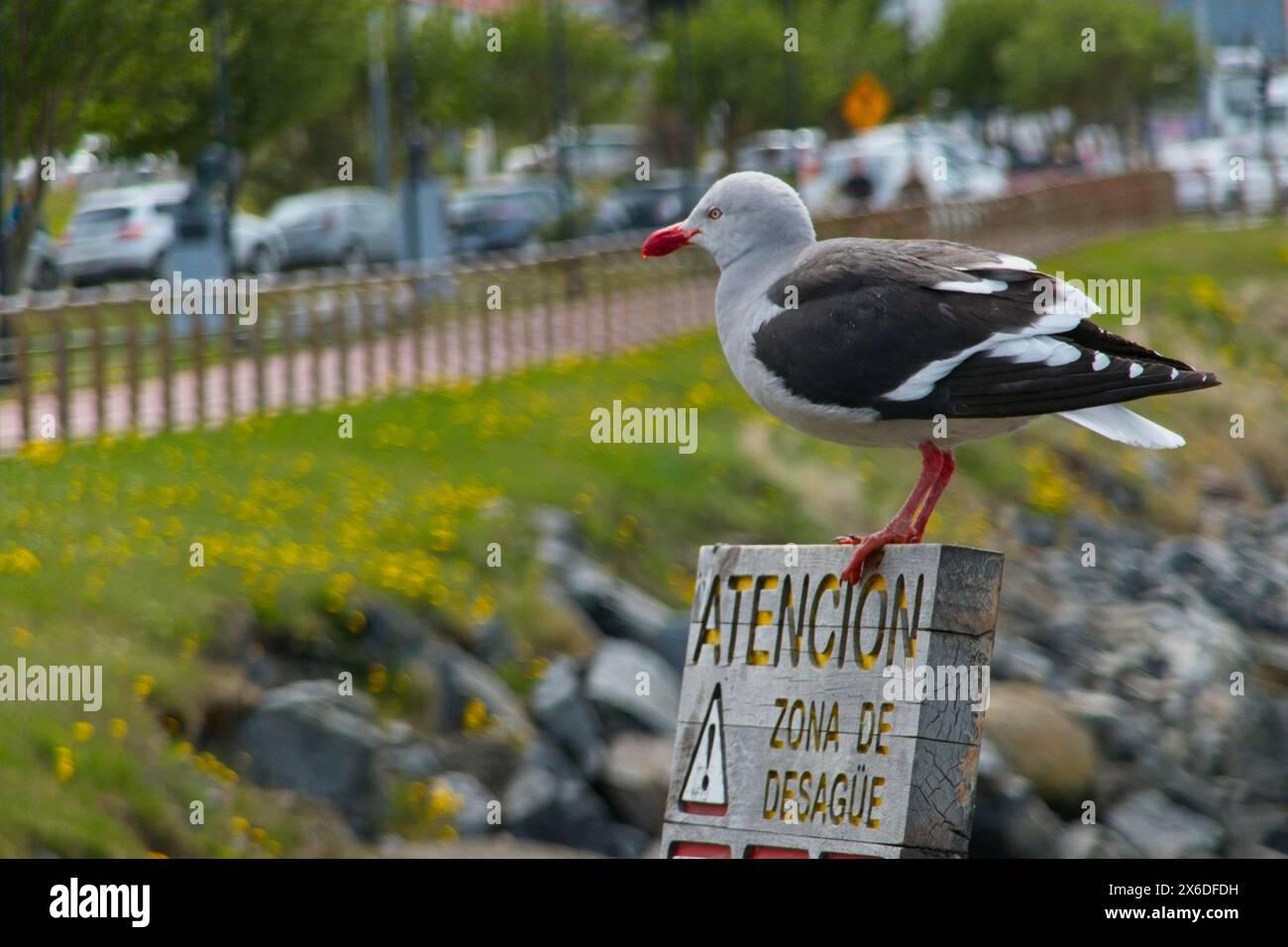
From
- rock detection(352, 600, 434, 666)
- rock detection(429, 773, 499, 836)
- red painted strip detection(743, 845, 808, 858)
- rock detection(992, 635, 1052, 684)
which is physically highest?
red painted strip detection(743, 845, 808, 858)

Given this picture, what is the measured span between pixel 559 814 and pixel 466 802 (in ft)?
2.60

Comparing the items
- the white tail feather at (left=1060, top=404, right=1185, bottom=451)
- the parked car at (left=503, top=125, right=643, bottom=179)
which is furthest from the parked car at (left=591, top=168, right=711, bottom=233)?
the white tail feather at (left=1060, top=404, right=1185, bottom=451)

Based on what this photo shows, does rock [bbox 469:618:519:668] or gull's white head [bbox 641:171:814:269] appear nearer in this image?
gull's white head [bbox 641:171:814:269]

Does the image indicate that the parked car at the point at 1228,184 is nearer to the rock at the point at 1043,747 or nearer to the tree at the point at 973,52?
the tree at the point at 973,52

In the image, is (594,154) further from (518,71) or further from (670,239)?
(670,239)

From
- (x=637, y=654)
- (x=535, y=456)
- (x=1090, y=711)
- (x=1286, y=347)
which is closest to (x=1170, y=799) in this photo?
(x=1090, y=711)

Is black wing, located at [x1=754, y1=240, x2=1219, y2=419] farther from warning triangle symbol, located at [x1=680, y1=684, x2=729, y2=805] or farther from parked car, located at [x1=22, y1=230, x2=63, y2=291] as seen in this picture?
parked car, located at [x1=22, y1=230, x2=63, y2=291]

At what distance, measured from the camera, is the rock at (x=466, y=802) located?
13180 millimetres

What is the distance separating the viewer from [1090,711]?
59.7 ft

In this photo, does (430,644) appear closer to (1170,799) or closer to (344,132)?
(1170,799)

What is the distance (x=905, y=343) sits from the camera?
657 centimetres

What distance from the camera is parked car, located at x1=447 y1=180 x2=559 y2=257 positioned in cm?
3866

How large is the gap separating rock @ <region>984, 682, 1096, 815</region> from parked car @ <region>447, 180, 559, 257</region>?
72.0ft

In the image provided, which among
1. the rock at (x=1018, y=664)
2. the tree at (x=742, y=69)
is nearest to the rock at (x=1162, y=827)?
the rock at (x=1018, y=664)
